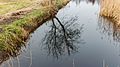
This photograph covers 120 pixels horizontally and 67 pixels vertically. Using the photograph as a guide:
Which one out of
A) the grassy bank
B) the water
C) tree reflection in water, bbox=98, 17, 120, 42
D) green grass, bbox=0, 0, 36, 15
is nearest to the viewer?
the water

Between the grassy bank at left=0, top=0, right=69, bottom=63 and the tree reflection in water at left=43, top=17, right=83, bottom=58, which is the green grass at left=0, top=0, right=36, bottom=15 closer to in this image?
the grassy bank at left=0, top=0, right=69, bottom=63

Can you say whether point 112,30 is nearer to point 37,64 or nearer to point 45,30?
point 45,30

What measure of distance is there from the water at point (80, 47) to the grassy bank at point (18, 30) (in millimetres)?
389

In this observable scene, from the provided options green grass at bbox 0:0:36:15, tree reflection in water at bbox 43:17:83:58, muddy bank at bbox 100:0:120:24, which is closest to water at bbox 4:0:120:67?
tree reflection in water at bbox 43:17:83:58

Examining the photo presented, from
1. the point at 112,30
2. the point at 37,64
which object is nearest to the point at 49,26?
the point at 112,30

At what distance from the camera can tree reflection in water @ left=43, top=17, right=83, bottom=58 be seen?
13400 millimetres

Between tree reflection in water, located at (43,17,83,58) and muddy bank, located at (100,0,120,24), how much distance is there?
221cm

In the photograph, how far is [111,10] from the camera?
18938 mm

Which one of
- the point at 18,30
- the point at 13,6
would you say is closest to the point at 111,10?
the point at 13,6

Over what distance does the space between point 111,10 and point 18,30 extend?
23.9 ft

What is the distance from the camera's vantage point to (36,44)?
14250 millimetres

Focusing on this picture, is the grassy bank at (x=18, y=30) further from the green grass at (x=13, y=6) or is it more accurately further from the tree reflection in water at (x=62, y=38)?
the green grass at (x=13, y=6)

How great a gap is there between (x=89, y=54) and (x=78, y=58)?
684mm

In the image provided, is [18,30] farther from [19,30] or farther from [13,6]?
[13,6]
